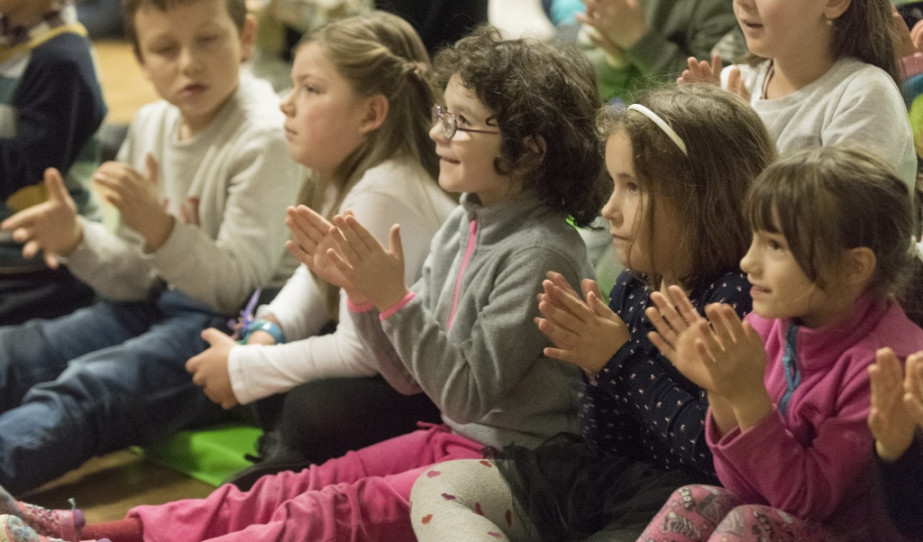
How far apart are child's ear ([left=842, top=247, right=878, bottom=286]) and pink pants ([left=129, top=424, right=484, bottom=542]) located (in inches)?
22.5

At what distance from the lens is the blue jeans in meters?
1.71

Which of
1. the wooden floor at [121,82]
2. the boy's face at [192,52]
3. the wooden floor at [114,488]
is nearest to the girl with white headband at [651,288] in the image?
the wooden floor at [114,488]

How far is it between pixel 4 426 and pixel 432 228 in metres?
0.70

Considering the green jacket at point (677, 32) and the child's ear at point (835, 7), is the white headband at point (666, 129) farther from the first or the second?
the green jacket at point (677, 32)

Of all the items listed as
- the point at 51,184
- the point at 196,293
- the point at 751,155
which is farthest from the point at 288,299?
the point at 751,155

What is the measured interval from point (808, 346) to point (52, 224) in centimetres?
139

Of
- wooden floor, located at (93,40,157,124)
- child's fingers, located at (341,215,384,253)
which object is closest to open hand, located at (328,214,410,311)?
child's fingers, located at (341,215,384,253)

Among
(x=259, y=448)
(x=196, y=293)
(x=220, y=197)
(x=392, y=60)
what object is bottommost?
(x=259, y=448)

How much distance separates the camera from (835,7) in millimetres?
1351

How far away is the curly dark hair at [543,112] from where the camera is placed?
4.63 feet

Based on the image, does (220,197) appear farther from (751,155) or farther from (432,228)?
(751,155)

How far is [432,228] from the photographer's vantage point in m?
1.68

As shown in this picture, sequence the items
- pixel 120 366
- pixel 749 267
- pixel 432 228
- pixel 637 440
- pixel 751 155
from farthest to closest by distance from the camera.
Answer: pixel 120 366 → pixel 432 228 → pixel 637 440 → pixel 751 155 → pixel 749 267

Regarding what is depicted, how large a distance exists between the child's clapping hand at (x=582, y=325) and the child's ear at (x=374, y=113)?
1.95ft
